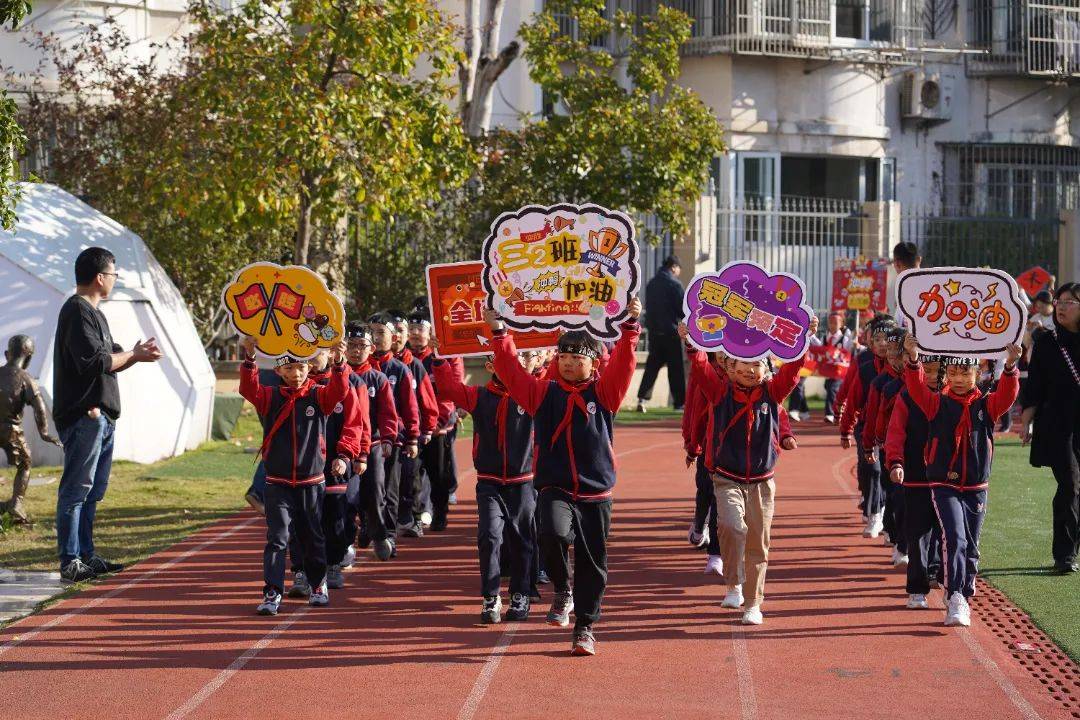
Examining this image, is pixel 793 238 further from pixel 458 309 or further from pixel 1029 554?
pixel 458 309

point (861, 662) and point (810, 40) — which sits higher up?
point (810, 40)

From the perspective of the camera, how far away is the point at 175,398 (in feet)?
58.6

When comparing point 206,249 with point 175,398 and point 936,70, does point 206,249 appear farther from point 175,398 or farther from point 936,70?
point 936,70

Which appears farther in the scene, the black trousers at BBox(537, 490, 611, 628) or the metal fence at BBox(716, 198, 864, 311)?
the metal fence at BBox(716, 198, 864, 311)

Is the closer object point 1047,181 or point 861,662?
point 861,662

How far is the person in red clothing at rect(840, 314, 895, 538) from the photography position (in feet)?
38.3

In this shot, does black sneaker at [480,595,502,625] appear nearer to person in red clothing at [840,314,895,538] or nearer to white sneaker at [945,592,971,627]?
white sneaker at [945,592,971,627]

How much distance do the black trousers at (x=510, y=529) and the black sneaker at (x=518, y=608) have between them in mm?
36

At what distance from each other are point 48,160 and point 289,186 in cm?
695

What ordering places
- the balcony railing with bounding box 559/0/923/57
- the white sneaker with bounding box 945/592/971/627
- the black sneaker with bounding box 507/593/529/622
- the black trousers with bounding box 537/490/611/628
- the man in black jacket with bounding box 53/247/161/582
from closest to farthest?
the black trousers with bounding box 537/490/611/628, the white sneaker with bounding box 945/592/971/627, the black sneaker with bounding box 507/593/529/622, the man in black jacket with bounding box 53/247/161/582, the balcony railing with bounding box 559/0/923/57

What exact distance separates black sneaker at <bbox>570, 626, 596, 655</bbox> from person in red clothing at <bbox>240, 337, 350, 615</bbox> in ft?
6.61

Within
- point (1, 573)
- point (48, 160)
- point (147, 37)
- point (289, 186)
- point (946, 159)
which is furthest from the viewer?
point (946, 159)

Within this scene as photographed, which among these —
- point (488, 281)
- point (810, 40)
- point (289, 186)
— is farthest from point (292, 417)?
point (810, 40)

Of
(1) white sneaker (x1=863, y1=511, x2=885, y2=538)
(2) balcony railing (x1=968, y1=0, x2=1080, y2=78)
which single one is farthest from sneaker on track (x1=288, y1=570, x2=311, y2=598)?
(2) balcony railing (x1=968, y1=0, x2=1080, y2=78)
